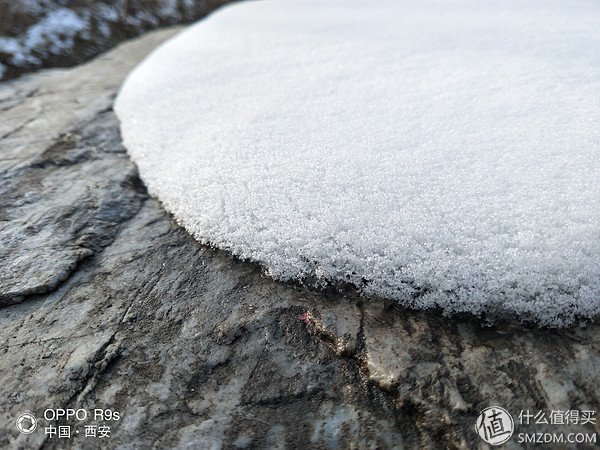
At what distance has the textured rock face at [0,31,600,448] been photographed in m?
0.79

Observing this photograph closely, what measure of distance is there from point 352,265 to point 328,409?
0.33 metres

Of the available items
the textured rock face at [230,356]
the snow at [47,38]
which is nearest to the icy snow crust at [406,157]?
the textured rock face at [230,356]

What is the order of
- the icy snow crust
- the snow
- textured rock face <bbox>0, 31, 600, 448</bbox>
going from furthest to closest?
the snow → the icy snow crust → textured rock face <bbox>0, 31, 600, 448</bbox>

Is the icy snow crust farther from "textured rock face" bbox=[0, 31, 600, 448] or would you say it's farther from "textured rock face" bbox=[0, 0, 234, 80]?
"textured rock face" bbox=[0, 0, 234, 80]

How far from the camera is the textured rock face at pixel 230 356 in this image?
0.79 meters

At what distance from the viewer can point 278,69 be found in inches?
74.7

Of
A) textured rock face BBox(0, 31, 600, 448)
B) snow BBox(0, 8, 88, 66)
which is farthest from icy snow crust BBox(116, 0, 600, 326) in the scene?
snow BBox(0, 8, 88, 66)

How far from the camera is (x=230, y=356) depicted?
3.01 ft

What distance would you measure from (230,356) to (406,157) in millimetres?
727

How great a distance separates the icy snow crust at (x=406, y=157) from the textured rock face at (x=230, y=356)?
8 centimetres

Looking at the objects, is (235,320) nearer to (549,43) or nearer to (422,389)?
(422,389)

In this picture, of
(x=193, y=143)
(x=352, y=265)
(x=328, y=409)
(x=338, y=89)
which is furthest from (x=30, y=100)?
(x=328, y=409)

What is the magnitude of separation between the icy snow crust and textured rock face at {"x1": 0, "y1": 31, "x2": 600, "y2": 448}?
0.08 metres

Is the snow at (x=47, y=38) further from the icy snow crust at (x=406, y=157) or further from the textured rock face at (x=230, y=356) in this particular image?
the textured rock face at (x=230, y=356)
